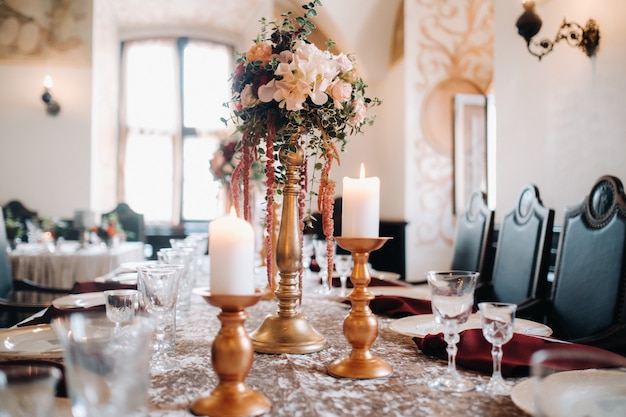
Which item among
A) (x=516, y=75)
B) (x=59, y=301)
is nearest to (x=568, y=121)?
(x=516, y=75)

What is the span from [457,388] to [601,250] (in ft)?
3.59

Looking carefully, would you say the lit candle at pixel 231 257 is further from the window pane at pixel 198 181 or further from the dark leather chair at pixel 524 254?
the window pane at pixel 198 181

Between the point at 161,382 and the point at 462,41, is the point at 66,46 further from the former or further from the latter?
the point at 161,382

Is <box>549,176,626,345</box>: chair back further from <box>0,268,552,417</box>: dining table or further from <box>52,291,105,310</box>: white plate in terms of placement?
<box>52,291,105,310</box>: white plate

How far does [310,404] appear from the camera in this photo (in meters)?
0.80

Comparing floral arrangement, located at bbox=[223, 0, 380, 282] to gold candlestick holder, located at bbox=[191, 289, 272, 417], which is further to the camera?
floral arrangement, located at bbox=[223, 0, 380, 282]

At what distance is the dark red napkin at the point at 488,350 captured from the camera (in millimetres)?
943

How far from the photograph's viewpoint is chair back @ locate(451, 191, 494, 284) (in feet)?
8.51

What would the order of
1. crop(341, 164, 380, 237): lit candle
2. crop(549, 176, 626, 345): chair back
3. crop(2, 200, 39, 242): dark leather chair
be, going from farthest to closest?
crop(2, 200, 39, 242): dark leather chair
crop(549, 176, 626, 345): chair back
crop(341, 164, 380, 237): lit candle

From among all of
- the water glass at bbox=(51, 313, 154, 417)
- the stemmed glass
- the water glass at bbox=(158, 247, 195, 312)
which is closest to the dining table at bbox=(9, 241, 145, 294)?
the water glass at bbox=(158, 247, 195, 312)

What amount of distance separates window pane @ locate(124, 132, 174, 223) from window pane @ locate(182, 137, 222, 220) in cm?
19

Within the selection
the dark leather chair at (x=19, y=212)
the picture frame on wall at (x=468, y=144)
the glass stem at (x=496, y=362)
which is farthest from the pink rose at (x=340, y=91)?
the dark leather chair at (x=19, y=212)

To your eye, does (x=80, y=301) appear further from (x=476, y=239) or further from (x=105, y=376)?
(x=476, y=239)

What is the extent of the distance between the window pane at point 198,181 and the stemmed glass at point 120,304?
614 cm
